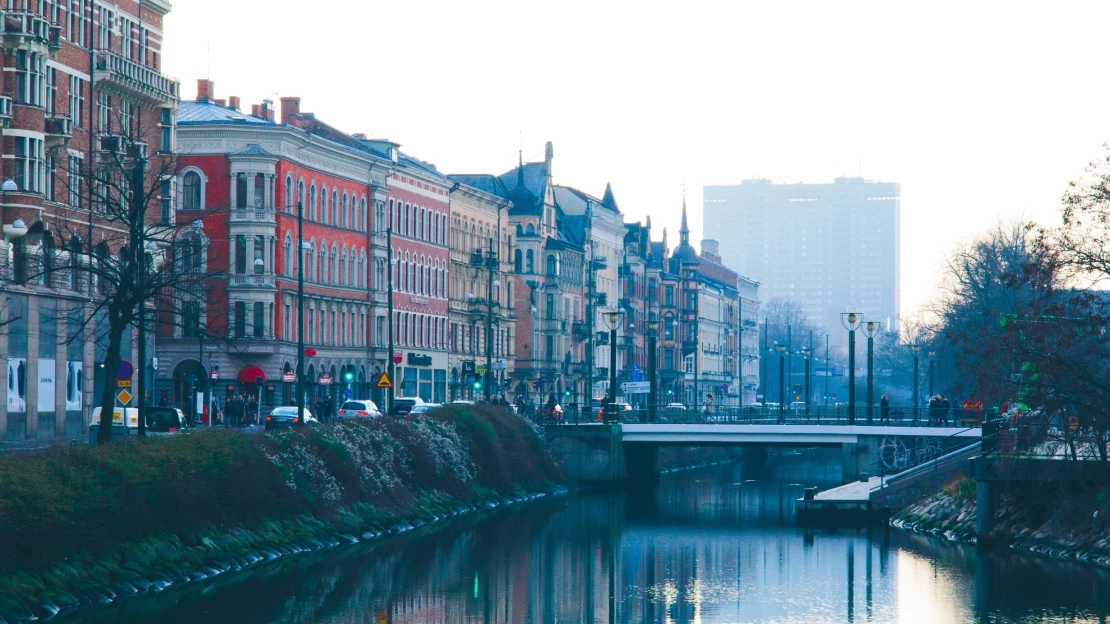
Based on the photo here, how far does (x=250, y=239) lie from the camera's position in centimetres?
8650

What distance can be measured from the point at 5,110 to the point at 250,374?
28.2m

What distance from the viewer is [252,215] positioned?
283 ft

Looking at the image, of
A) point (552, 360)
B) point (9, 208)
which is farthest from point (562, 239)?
point (9, 208)

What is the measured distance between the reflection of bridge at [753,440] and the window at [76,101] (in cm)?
2593

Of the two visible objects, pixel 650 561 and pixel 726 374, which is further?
pixel 726 374

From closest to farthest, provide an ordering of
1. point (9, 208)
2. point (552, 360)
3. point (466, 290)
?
1. point (9, 208)
2. point (466, 290)
3. point (552, 360)

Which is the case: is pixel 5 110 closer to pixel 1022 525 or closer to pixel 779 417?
pixel 1022 525

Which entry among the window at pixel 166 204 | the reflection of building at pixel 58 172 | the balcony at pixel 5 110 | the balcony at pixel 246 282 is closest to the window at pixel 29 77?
the reflection of building at pixel 58 172

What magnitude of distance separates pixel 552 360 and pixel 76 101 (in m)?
64.3

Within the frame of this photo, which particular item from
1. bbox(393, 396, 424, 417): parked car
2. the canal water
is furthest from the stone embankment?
bbox(393, 396, 424, 417): parked car

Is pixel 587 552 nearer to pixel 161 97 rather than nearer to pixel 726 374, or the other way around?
pixel 161 97

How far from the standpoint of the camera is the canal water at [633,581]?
39.7 m

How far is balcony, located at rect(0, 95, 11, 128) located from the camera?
59588mm

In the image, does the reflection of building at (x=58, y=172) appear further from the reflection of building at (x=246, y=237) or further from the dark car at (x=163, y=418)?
the reflection of building at (x=246, y=237)
